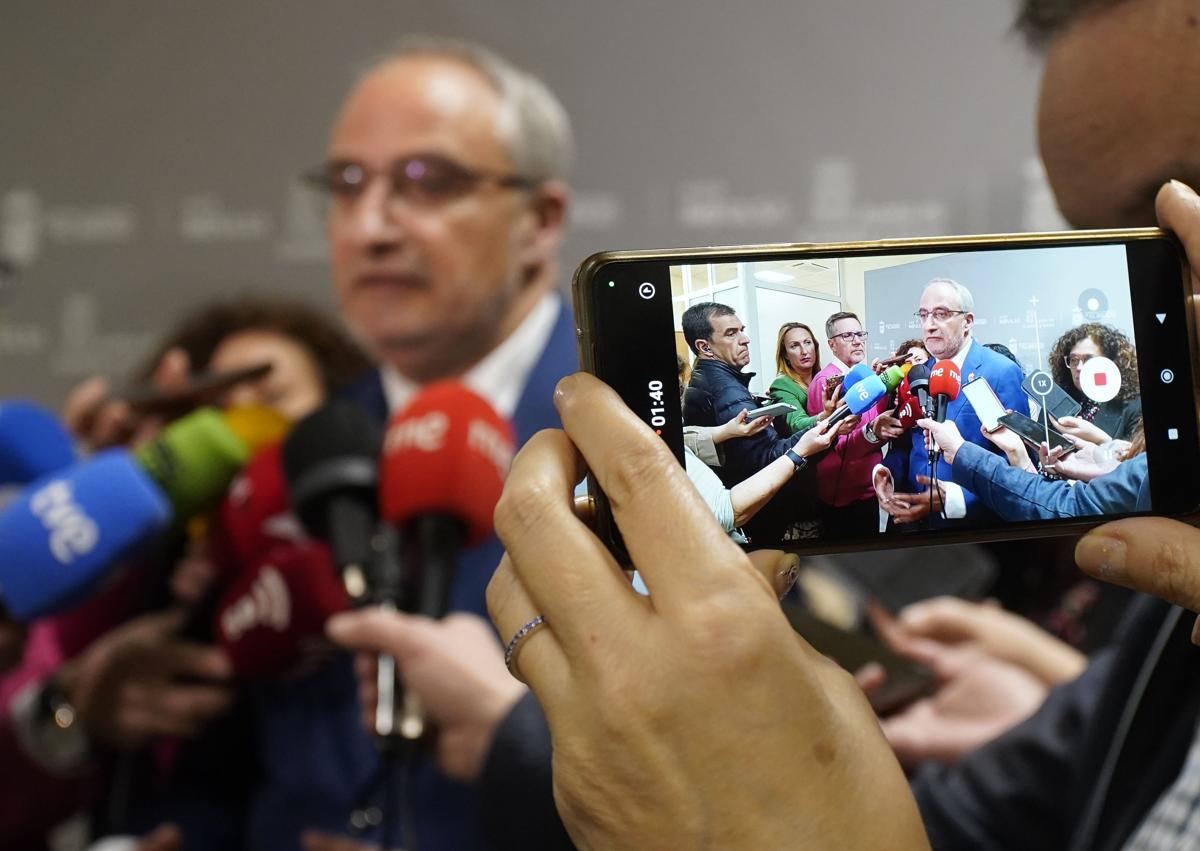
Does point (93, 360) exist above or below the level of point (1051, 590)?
above

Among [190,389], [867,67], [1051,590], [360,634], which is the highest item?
[867,67]

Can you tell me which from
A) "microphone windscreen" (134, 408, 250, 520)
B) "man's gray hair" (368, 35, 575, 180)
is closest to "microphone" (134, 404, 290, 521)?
"microphone windscreen" (134, 408, 250, 520)

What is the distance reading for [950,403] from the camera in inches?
15.4

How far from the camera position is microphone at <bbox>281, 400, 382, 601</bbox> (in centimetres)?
72

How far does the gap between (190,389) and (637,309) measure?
2.34 feet

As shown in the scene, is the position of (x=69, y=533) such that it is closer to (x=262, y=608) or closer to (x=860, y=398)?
(x=262, y=608)

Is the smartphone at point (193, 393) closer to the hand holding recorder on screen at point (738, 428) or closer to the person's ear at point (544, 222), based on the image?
the person's ear at point (544, 222)

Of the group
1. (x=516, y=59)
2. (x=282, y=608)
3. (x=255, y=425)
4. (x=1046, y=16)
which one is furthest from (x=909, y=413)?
(x=516, y=59)

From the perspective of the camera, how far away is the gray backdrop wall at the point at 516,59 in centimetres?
106

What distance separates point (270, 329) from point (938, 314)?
0.84m

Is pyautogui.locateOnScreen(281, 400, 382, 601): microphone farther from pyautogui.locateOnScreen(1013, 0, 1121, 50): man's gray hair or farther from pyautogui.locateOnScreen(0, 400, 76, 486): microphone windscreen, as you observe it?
pyautogui.locateOnScreen(1013, 0, 1121, 50): man's gray hair

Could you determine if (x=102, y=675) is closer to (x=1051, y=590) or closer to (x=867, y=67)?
(x=867, y=67)

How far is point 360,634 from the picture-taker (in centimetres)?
68

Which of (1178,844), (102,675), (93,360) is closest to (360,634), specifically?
(102,675)
